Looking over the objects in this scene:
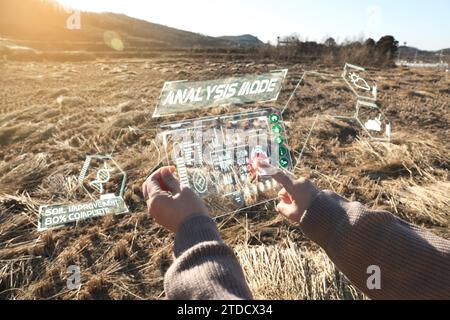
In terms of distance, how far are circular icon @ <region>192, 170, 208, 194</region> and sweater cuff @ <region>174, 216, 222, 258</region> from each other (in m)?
1.46

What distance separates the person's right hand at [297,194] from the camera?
Result: 120 centimetres

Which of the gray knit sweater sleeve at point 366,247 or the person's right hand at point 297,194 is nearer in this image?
the gray knit sweater sleeve at point 366,247

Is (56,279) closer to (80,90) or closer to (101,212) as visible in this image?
(101,212)

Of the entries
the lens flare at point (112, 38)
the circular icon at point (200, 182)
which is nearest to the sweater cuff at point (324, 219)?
the circular icon at point (200, 182)

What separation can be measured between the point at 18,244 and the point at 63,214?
48 centimetres

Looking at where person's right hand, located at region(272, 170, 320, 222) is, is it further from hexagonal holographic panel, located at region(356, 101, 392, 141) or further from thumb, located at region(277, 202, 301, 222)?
hexagonal holographic panel, located at region(356, 101, 392, 141)

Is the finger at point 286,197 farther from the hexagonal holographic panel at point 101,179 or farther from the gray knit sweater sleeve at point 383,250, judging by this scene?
the hexagonal holographic panel at point 101,179

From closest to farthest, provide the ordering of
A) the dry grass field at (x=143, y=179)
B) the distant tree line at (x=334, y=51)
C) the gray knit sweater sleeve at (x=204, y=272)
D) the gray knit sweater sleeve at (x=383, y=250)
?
the gray knit sweater sleeve at (x=204, y=272) → the gray knit sweater sleeve at (x=383, y=250) → the dry grass field at (x=143, y=179) → the distant tree line at (x=334, y=51)

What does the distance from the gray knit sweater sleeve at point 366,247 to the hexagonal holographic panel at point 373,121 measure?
3811mm

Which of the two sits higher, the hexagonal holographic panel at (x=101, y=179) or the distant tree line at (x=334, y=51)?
the distant tree line at (x=334, y=51)

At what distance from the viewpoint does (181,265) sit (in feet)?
2.92
